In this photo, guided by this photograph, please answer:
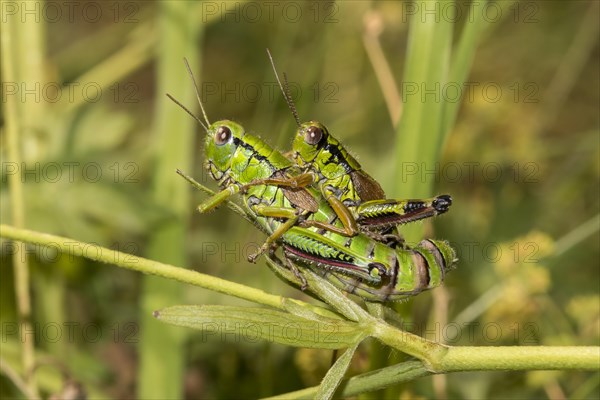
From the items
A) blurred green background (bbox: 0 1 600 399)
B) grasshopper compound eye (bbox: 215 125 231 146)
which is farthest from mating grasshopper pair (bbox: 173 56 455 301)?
blurred green background (bbox: 0 1 600 399)

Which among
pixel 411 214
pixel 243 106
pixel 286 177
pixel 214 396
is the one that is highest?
pixel 243 106

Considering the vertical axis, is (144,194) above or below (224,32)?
below

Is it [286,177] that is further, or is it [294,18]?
[294,18]

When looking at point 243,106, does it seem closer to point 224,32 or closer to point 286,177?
point 224,32

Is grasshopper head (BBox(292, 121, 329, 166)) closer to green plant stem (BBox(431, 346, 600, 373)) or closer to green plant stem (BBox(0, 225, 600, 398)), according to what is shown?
green plant stem (BBox(0, 225, 600, 398))

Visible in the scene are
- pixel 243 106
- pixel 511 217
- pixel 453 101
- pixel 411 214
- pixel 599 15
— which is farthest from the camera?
pixel 243 106

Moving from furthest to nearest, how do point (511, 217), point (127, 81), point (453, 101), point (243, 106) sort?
point (127, 81)
point (243, 106)
point (511, 217)
point (453, 101)

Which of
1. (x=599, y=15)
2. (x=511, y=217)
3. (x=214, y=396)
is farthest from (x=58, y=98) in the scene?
(x=599, y=15)
